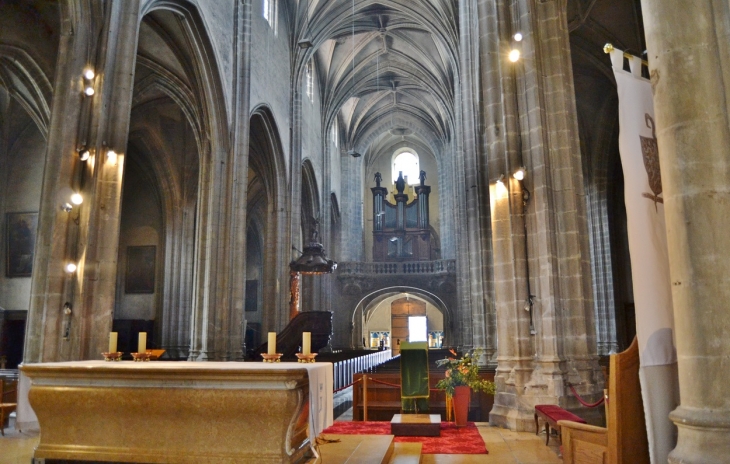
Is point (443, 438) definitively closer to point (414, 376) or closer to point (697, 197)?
point (414, 376)

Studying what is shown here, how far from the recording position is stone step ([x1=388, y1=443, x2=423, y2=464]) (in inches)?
229

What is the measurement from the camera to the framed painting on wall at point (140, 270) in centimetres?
2227

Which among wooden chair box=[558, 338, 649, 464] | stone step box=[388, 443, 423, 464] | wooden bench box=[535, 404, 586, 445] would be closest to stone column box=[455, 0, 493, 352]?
wooden bench box=[535, 404, 586, 445]

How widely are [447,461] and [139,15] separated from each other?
29.2ft

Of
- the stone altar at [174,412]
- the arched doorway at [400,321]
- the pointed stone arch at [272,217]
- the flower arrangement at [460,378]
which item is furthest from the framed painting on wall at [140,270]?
the stone altar at [174,412]

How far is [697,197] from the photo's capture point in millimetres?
3260

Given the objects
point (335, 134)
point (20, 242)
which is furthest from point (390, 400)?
point (335, 134)

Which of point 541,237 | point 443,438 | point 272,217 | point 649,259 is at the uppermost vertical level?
point 272,217

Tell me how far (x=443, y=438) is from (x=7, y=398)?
22.1ft

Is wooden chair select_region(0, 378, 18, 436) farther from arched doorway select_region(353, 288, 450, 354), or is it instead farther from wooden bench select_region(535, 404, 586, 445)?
arched doorway select_region(353, 288, 450, 354)

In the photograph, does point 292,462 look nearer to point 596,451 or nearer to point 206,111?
point 596,451

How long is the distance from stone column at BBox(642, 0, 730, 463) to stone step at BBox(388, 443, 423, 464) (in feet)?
10.2

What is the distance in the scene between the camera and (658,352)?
3.54m

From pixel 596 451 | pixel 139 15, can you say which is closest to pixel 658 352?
pixel 596 451
